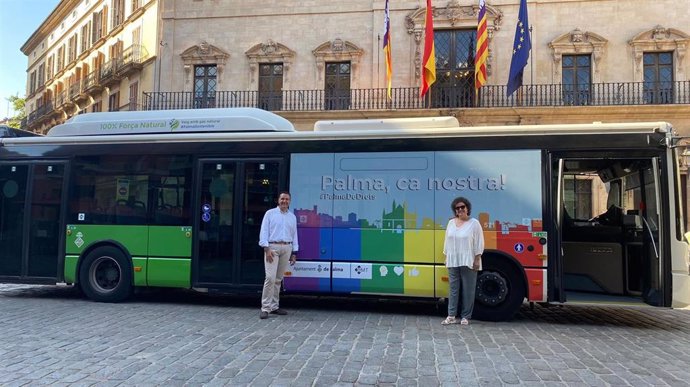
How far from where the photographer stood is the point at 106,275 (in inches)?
358

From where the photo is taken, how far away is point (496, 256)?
7.59 m


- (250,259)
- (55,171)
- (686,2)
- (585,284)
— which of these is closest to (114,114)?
(55,171)

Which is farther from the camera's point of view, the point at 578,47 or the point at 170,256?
the point at 578,47

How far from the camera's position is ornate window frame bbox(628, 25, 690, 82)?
809 inches

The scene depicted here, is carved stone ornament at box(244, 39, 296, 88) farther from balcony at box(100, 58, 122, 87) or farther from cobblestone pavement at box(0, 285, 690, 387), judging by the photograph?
cobblestone pavement at box(0, 285, 690, 387)

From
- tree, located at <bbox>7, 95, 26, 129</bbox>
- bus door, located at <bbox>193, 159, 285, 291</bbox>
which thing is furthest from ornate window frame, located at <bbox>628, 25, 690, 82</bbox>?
tree, located at <bbox>7, 95, 26, 129</bbox>

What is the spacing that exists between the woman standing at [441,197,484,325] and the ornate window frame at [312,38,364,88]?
16472 millimetres

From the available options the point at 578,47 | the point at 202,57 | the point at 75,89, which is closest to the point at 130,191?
the point at 202,57

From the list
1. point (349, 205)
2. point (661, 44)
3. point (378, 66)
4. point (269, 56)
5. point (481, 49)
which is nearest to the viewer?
point (349, 205)

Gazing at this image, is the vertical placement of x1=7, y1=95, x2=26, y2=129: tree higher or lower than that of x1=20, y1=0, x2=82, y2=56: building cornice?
lower

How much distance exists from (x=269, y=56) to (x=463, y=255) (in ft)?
61.2

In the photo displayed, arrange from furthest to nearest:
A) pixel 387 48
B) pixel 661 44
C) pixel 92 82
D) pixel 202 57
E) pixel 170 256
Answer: pixel 92 82
pixel 202 57
pixel 661 44
pixel 387 48
pixel 170 256

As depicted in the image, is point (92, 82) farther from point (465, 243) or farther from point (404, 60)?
point (465, 243)

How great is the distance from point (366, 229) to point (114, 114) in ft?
16.9
